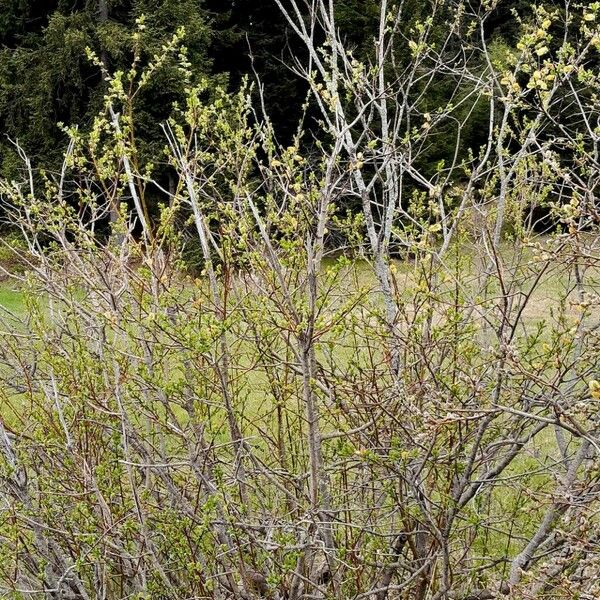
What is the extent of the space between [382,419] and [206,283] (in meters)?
1.24

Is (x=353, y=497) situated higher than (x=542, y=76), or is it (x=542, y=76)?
(x=542, y=76)

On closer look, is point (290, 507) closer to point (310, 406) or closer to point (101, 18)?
point (310, 406)

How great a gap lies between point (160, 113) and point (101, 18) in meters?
2.27

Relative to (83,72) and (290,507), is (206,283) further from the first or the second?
(83,72)

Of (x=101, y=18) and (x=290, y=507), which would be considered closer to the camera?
(x=290, y=507)

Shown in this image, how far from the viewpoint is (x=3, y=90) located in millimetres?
16453

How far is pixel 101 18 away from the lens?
15.9 meters

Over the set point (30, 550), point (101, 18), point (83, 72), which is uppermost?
point (101, 18)

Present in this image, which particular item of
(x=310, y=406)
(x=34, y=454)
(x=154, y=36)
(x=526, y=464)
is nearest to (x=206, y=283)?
(x=34, y=454)

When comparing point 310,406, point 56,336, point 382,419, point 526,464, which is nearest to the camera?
point 310,406

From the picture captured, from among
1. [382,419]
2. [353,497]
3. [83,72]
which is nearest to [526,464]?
[353,497]

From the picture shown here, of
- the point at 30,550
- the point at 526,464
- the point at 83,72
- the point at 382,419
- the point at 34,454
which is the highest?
the point at 83,72

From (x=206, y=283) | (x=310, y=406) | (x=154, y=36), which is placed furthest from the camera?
(x=154, y=36)

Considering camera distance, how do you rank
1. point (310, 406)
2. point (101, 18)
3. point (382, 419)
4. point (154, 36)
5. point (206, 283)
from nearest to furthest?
point (310, 406) < point (382, 419) < point (206, 283) < point (154, 36) < point (101, 18)
